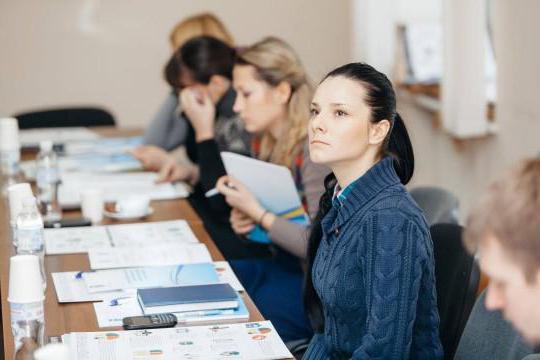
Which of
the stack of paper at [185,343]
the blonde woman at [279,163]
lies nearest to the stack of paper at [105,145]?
the blonde woman at [279,163]

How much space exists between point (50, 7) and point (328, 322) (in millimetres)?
4580

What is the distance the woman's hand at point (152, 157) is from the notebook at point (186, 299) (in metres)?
1.64

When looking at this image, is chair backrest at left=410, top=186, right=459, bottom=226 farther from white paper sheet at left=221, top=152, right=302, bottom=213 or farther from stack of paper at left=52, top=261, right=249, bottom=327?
stack of paper at left=52, top=261, right=249, bottom=327

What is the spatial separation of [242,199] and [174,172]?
73 cm

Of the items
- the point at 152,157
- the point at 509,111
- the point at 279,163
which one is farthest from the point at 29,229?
the point at 509,111

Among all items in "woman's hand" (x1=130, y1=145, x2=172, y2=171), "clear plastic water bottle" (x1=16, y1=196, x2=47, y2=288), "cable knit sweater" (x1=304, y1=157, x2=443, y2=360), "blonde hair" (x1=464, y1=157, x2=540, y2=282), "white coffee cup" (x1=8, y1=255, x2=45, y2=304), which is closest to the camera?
"blonde hair" (x1=464, y1=157, x2=540, y2=282)

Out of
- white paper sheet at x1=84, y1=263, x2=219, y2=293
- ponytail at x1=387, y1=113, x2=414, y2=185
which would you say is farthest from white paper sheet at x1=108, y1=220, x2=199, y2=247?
ponytail at x1=387, y1=113, x2=414, y2=185

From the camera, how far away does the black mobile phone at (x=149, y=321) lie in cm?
182

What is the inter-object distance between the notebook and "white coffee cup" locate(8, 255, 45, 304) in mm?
364

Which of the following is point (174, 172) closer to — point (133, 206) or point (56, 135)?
point (133, 206)

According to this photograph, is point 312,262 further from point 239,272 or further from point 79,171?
point 79,171

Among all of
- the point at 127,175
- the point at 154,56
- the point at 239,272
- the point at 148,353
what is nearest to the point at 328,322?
the point at 148,353

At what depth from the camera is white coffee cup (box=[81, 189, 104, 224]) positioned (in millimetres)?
2773

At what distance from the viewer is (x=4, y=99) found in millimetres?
6043
